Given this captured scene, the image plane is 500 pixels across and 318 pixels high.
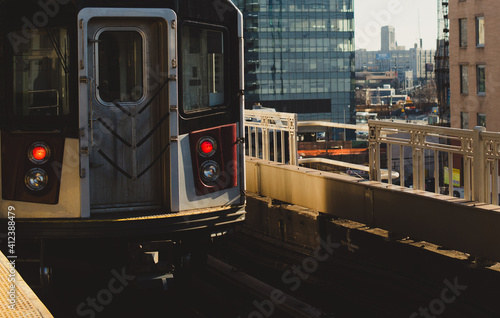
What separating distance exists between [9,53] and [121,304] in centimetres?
299

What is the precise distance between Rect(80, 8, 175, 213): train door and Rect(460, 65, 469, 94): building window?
50835mm

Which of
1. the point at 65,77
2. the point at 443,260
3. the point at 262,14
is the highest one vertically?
the point at 262,14

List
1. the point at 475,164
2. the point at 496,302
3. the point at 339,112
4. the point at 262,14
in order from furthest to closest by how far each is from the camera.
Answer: the point at 339,112 < the point at 262,14 < the point at 475,164 < the point at 496,302

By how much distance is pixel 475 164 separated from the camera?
300 inches

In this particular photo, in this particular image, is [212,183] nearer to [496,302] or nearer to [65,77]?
[65,77]

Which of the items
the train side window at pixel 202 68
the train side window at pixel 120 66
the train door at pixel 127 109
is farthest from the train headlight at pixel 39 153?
the train side window at pixel 202 68

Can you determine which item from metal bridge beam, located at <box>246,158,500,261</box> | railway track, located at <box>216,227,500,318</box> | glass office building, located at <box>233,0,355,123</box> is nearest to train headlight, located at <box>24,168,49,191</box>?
railway track, located at <box>216,227,500,318</box>

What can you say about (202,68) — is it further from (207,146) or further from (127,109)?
(127,109)

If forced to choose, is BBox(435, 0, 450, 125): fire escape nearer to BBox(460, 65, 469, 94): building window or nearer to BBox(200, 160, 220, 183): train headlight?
BBox(460, 65, 469, 94): building window

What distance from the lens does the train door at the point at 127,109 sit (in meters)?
7.73

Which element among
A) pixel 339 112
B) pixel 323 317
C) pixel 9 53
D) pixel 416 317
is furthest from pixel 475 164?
pixel 339 112

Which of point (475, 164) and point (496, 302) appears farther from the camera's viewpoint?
point (475, 164)

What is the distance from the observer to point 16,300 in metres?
5.27

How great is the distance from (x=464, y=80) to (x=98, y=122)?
52.0 meters
